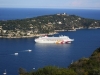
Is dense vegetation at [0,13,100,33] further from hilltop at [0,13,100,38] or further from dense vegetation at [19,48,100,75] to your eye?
dense vegetation at [19,48,100,75]

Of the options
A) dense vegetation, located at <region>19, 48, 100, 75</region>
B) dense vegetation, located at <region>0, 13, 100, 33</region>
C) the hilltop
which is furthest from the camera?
dense vegetation, located at <region>0, 13, 100, 33</region>

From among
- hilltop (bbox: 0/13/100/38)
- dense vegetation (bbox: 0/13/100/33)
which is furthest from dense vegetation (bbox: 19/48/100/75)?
dense vegetation (bbox: 0/13/100/33)

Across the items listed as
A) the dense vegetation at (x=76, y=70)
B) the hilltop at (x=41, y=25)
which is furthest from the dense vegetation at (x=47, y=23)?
the dense vegetation at (x=76, y=70)

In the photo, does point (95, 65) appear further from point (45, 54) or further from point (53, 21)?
point (53, 21)

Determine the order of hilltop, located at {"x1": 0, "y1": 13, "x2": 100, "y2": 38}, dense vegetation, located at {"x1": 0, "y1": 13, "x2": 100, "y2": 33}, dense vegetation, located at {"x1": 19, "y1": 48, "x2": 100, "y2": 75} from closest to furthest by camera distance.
Answer: 1. dense vegetation, located at {"x1": 19, "y1": 48, "x2": 100, "y2": 75}
2. hilltop, located at {"x1": 0, "y1": 13, "x2": 100, "y2": 38}
3. dense vegetation, located at {"x1": 0, "y1": 13, "x2": 100, "y2": 33}

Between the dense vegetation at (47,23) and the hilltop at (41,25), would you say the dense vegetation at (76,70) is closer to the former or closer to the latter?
the hilltop at (41,25)

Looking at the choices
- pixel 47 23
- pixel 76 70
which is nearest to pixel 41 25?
pixel 47 23

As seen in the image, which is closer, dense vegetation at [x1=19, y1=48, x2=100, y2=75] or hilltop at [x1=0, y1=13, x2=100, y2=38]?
dense vegetation at [x1=19, y1=48, x2=100, y2=75]

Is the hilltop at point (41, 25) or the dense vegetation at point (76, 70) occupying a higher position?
the dense vegetation at point (76, 70)

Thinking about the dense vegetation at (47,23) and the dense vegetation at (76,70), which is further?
the dense vegetation at (47,23)
